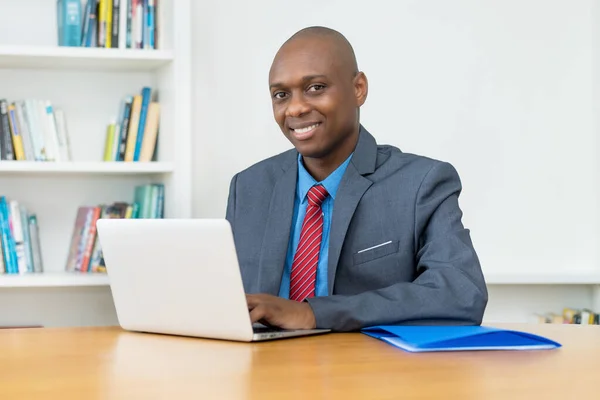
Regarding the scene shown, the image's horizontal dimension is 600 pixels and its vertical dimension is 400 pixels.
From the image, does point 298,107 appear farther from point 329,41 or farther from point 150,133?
point 150,133

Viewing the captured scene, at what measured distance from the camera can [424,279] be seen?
1.81 m

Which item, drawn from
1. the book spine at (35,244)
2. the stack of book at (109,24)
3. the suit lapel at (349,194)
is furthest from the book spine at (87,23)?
the suit lapel at (349,194)

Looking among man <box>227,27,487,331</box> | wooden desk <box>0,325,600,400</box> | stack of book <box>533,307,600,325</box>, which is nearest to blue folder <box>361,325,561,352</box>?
wooden desk <box>0,325,600,400</box>

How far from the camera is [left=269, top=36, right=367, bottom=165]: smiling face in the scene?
2174 millimetres

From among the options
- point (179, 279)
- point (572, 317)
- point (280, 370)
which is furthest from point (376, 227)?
point (572, 317)

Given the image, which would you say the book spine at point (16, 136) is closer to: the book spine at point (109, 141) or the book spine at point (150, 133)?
the book spine at point (109, 141)

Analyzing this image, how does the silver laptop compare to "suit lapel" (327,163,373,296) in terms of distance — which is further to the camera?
"suit lapel" (327,163,373,296)

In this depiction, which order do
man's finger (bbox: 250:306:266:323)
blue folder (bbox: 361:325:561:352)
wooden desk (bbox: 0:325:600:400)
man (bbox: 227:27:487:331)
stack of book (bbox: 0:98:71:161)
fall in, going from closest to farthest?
wooden desk (bbox: 0:325:600:400)
blue folder (bbox: 361:325:561:352)
man's finger (bbox: 250:306:266:323)
man (bbox: 227:27:487:331)
stack of book (bbox: 0:98:71:161)

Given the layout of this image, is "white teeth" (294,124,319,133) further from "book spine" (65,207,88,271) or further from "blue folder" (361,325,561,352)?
"book spine" (65,207,88,271)

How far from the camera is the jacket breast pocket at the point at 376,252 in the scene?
207 centimetres

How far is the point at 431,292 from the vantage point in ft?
5.73

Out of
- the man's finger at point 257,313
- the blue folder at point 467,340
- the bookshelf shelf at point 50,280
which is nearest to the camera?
the blue folder at point 467,340

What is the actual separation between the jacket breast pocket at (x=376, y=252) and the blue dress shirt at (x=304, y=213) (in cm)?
7

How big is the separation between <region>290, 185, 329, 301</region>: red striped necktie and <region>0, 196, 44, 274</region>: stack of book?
140 cm
